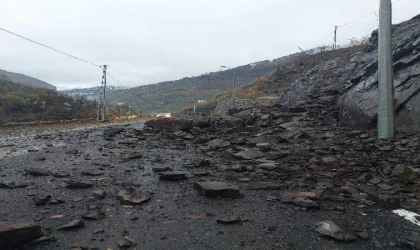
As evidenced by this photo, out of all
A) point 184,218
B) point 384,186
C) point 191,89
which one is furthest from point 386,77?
point 191,89

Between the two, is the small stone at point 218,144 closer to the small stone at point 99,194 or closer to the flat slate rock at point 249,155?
the flat slate rock at point 249,155

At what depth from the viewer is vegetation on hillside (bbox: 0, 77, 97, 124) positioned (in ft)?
88.8

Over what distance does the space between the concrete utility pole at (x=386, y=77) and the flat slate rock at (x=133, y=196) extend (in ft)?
23.8

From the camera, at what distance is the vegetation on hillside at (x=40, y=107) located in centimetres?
2706

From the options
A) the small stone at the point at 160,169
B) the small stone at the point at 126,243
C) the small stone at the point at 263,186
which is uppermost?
the small stone at the point at 160,169

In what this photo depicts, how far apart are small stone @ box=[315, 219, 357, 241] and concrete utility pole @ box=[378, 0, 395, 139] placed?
626cm

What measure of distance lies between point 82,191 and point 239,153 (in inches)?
160

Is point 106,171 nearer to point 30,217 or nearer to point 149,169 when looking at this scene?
point 149,169

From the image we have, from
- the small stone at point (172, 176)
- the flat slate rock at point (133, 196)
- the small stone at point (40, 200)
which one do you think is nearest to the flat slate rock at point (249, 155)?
the small stone at point (172, 176)

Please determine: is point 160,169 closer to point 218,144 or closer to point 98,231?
point 98,231

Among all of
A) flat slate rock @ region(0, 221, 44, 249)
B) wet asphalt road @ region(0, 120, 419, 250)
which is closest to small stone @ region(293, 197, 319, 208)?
wet asphalt road @ region(0, 120, 419, 250)

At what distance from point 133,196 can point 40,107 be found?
2975cm

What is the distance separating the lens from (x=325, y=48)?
46.4 m

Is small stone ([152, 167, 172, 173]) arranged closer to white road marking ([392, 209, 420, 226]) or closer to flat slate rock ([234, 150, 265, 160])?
flat slate rock ([234, 150, 265, 160])
